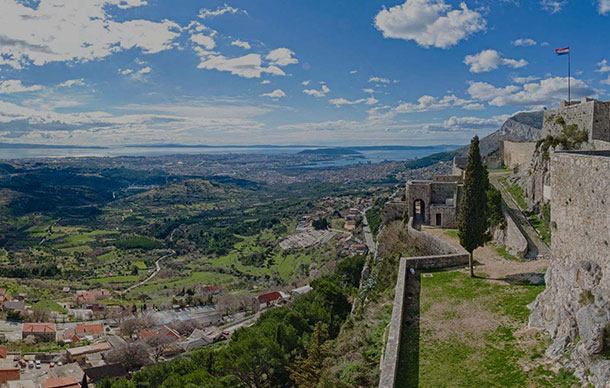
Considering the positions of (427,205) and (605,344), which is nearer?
(605,344)

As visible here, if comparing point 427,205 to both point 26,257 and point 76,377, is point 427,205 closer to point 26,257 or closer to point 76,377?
point 76,377

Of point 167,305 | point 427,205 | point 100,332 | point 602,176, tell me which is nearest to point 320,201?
point 167,305

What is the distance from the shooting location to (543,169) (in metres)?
19.8

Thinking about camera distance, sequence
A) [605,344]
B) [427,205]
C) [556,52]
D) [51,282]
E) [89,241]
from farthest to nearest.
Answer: [89,241]
[51,282]
[427,205]
[556,52]
[605,344]

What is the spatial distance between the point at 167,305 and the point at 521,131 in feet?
213

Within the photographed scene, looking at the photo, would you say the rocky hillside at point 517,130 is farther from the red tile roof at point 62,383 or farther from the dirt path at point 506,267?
the red tile roof at point 62,383

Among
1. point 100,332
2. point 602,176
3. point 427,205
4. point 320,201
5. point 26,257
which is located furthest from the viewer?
point 320,201

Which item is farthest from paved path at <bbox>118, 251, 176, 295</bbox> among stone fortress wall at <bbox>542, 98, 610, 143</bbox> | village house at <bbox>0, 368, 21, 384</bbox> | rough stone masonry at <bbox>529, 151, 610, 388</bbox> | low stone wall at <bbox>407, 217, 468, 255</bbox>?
rough stone masonry at <bbox>529, 151, 610, 388</bbox>

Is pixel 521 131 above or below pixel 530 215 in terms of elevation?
above

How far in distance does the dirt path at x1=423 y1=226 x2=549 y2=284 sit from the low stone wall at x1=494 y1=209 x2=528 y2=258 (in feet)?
1.91

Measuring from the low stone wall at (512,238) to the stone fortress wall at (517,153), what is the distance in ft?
30.3

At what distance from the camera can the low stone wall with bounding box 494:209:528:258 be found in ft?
53.6

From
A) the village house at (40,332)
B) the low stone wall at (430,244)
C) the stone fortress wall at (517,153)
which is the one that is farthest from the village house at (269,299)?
the low stone wall at (430,244)

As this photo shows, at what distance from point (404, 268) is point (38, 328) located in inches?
2407
